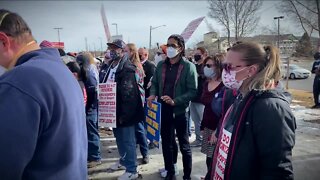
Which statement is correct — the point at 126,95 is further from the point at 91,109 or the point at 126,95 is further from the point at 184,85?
the point at 91,109

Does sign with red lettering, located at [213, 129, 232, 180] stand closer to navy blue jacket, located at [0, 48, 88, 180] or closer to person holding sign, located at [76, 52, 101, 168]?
navy blue jacket, located at [0, 48, 88, 180]

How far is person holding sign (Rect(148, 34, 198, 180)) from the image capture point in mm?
4172

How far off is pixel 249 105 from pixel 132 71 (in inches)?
98.4

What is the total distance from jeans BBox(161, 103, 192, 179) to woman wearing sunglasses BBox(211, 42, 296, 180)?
6.23 feet

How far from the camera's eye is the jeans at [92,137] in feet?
17.2

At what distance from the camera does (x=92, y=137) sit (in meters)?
5.25

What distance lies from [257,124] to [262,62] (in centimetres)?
48

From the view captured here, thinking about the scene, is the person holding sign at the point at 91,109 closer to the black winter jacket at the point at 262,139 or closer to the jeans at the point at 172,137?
the jeans at the point at 172,137

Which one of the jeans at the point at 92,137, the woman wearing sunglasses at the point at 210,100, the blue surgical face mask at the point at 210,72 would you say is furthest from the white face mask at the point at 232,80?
the jeans at the point at 92,137

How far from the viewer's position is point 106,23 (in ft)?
27.5

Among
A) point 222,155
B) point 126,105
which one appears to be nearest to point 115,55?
point 126,105

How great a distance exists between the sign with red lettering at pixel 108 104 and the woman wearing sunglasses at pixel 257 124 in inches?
92.4

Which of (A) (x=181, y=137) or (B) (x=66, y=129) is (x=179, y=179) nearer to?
(A) (x=181, y=137)

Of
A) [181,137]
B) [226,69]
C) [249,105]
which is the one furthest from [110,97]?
[249,105]
